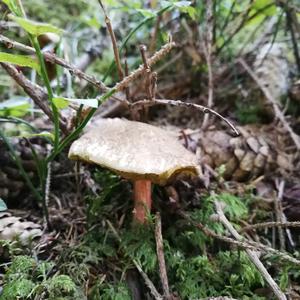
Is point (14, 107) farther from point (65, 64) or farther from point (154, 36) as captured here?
point (154, 36)

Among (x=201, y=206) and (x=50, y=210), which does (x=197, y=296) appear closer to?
(x=201, y=206)

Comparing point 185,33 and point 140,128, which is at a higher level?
point 185,33

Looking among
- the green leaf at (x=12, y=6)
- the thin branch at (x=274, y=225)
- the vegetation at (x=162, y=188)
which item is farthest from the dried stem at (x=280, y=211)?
the green leaf at (x=12, y=6)

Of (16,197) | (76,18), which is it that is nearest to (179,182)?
(16,197)

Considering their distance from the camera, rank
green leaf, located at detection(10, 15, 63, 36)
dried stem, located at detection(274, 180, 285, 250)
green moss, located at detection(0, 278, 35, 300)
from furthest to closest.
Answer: dried stem, located at detection(274, 180, 285, 250), green moss, located at detection(0, 278, 35, 300), green leaf, located at detection(10, 15, 63, 36)

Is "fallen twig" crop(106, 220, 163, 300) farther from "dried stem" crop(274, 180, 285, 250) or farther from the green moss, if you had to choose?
"dried stem" crop(274, 180, 285, 250)

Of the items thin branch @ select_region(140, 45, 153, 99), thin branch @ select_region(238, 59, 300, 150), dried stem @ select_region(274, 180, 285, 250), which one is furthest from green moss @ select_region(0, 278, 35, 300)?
thin branch @ select_region(238, 59, 300, 150)

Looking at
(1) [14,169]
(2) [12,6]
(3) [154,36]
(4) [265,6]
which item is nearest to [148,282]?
(1) [14,169]
